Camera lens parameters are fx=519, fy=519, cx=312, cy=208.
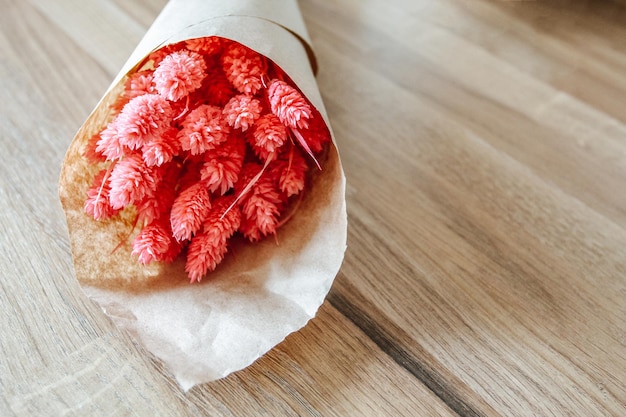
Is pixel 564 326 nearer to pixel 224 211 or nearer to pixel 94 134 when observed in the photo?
pixel 224 211

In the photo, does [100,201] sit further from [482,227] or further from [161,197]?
[482,227]

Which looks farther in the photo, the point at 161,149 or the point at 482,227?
the point at 482,227

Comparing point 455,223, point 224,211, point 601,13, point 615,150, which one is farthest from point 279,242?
point 601,13

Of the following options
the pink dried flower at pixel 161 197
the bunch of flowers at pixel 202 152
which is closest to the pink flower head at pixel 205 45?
the bunch of flowers at pixel 202 152

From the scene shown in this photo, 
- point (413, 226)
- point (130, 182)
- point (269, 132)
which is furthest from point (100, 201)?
point (413, 226)

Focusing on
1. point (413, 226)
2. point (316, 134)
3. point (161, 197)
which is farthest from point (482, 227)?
point (161, 197)

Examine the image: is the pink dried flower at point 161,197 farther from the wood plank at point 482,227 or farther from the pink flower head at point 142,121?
the wood plank at point 482,227

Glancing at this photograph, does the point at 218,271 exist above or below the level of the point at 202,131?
below
